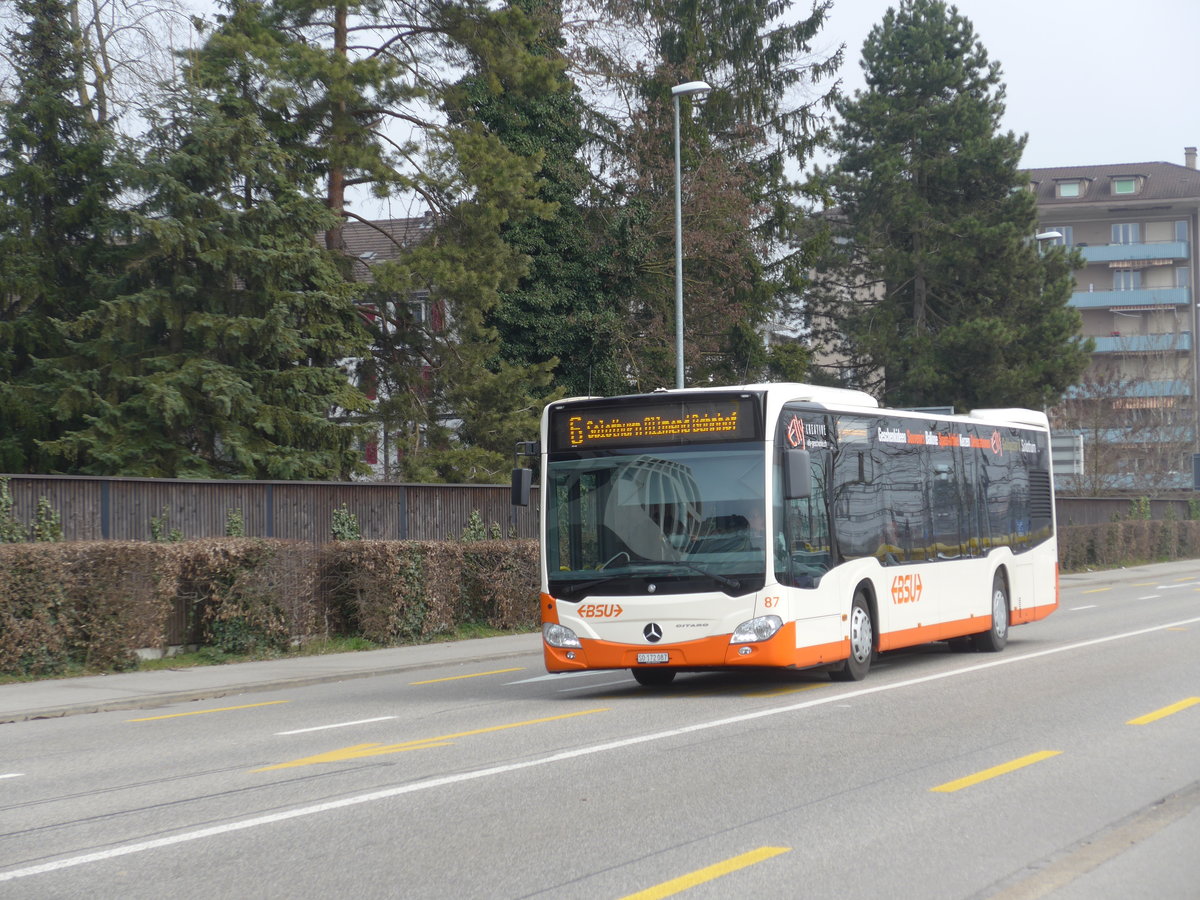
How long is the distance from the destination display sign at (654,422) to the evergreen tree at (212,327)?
12525mm

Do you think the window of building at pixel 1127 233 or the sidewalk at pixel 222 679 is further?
the window of building at pixel 1127 233

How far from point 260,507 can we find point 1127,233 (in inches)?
3515

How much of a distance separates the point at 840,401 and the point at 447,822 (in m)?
→ 8.48

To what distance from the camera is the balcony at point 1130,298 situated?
9631cm

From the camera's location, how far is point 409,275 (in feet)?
94.9

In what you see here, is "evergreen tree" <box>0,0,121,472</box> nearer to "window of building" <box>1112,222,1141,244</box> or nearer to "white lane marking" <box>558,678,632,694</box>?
"white lane marking" <box>558,678,632,694</box>

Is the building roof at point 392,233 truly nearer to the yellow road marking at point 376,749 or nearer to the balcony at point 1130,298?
the yellow road marking at point 376,749

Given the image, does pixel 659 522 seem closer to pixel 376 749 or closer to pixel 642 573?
pixel 642 573

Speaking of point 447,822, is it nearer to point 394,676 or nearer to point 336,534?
point 394,676

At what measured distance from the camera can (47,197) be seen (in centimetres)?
2781

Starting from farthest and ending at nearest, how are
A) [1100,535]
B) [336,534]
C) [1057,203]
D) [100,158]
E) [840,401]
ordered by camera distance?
[1057,203] < [1100,535] < [100,158] < [336,534] < [840,401]

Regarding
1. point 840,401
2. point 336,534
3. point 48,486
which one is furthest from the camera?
point 336,534

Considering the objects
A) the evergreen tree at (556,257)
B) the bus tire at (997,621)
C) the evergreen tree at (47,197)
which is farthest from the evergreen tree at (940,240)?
the bus tire at (997,621)

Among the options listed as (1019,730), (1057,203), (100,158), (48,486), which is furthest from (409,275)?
(1057,203)
